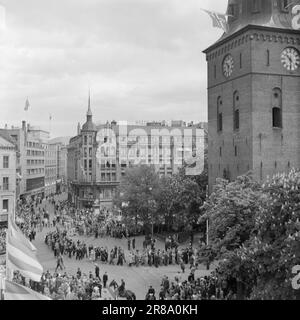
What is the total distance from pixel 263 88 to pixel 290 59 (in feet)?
13.9

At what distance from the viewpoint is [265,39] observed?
142 ft

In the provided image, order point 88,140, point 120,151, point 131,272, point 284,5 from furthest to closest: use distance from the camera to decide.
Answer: point 88,140 → point 120,151 → point 284,5 → point 131,272

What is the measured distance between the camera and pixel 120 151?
86812 millimetres

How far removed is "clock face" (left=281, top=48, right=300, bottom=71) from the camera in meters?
44.2

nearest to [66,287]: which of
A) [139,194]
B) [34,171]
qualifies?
[139,194]

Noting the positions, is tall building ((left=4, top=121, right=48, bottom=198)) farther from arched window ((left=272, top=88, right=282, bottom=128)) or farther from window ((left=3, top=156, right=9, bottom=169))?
arched window ((left=272, top=88, right=282, bottom=128))

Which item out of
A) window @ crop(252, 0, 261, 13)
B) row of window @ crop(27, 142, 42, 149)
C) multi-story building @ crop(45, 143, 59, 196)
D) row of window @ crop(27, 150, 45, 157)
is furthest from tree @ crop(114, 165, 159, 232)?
multi-story building @ crop(45, 143, 59, 196)

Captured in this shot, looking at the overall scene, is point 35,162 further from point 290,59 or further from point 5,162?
point 290,59

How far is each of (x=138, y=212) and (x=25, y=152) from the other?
52.9 meters

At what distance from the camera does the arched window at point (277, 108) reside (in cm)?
4401

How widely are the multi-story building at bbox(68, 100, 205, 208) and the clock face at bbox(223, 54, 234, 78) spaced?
38.4 meters

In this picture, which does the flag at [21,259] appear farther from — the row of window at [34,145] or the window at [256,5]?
the row of window at [34,145]
